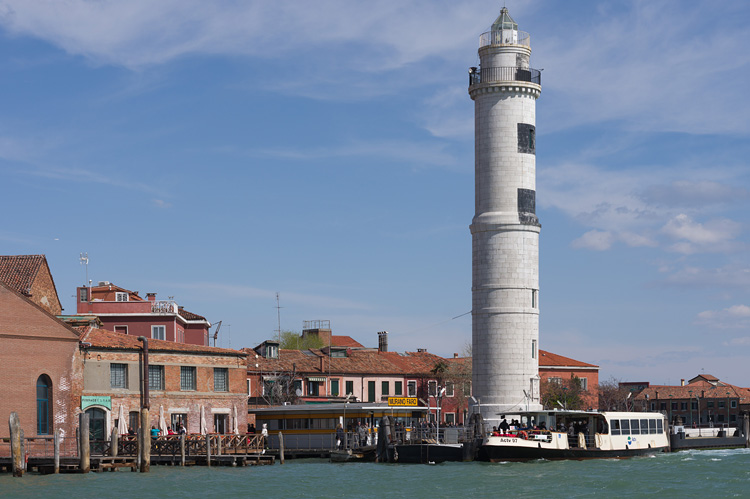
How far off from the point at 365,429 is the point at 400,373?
71.8 ft

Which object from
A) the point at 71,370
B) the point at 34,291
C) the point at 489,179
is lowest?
the point at 71,370

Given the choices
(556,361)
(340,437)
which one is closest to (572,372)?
(556,361)

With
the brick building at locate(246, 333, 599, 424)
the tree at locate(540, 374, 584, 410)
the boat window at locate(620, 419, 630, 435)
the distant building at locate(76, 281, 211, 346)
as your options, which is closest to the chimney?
the brick building at locate(246, 333, 599, 424)

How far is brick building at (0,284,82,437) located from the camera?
43.3 metres

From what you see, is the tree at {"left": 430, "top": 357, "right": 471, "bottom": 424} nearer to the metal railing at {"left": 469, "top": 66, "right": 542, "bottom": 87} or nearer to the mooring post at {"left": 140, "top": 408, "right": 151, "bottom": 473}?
the metal railing at {"left": 469, "top": 66, "right": 542, "bottom": 87}

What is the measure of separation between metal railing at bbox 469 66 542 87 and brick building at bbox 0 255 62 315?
2190 centimetres

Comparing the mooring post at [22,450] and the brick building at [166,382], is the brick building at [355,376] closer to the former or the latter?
the brick building at [166,382]

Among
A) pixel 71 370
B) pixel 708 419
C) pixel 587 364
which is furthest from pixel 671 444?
pixel 708 419

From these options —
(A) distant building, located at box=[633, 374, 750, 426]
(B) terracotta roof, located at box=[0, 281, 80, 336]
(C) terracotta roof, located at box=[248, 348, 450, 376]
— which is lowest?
(A) distant building, located at box=[633, 374, 750, 426]

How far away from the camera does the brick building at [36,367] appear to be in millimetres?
43312

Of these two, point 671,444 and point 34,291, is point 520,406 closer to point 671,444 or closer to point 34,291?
point 671,444

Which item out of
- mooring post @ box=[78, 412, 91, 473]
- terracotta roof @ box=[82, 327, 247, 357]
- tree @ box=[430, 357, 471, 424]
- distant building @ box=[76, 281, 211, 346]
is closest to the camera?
mooring post @ box=[78, 412, 91, 473]

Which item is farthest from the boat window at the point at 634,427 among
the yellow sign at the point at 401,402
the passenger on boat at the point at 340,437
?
the passenger on boat at the point at 340,437

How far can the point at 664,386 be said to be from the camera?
10838cm
